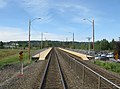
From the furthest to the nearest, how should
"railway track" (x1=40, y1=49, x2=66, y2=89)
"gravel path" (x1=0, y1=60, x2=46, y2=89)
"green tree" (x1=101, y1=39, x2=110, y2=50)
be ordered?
"green tree" (x1=101, y1=39, x2=110, y2=50), "gravel path" (x1=0, y1=60, x2=46, y2=89), "railway track" (x1=40, y1=49, x2=66, y2=89)

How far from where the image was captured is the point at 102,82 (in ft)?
39.2

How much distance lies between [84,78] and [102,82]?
8.36 meters

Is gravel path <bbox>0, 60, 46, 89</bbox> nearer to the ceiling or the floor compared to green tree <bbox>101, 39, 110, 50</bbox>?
nearer to the floor

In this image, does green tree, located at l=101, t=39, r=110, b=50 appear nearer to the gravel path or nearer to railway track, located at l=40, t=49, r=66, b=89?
railway track, located at l=40, t=49, r=66, b=89

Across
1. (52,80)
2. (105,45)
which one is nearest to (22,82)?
(52,80)

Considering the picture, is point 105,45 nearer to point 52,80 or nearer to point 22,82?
point 52,80

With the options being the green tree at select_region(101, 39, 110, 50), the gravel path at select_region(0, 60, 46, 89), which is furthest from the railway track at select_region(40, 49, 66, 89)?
the green tree at select_region(101, 39, 110, 50)

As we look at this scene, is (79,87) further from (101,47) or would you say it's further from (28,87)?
(101,47)

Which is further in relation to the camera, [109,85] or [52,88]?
[52,88]

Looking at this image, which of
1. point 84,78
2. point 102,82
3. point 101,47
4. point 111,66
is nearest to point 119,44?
point 111,66

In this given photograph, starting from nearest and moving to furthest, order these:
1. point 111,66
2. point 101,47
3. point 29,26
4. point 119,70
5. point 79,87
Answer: point 79,87, point 119,70, point 111,66, point 29,26, point 101,47

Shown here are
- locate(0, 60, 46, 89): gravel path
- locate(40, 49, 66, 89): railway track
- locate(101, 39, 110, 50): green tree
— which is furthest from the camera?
locate(101, 39, 110, 50): green tree

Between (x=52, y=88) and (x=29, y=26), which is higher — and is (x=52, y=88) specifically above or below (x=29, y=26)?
below

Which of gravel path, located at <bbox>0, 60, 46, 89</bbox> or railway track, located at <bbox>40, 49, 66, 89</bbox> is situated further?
gravel path, located at <bbox>0, 60, 46, 89</bbox>
